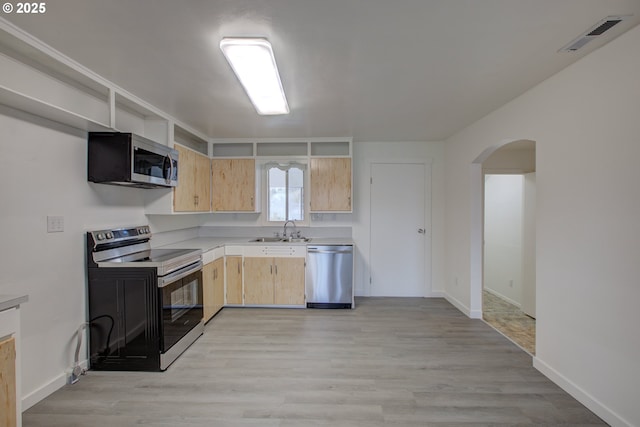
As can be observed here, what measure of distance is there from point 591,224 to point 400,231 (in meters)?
2.69

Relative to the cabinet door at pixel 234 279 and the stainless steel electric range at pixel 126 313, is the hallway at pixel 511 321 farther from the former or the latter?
the stainless steel electric range at pixel 126 313

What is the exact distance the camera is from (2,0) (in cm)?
149

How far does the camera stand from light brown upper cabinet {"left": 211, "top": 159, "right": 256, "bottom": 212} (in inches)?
171

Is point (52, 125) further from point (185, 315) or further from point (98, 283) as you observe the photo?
point (185, 315)

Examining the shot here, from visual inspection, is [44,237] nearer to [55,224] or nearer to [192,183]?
[55,224]

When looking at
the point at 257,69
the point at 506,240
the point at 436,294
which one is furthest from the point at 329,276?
the point at 506,240

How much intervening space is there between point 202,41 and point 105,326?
8.05ft

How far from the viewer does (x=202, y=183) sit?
13.3 ft

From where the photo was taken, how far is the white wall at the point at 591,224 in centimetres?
173

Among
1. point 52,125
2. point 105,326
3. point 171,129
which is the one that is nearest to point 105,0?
point 52,125

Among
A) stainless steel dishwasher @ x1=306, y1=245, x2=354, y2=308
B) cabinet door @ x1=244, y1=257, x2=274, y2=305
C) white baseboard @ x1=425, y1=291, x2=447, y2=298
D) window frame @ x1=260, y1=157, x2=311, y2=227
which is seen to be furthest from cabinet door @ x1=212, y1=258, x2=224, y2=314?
white baseboard @ x1=425, y1=291, x2=447, y2=298

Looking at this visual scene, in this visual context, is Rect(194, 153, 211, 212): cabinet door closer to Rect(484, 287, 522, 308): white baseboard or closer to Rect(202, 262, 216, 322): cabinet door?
Rect(202, 262, 216, 322): cabinet door

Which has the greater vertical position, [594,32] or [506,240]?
[594,32]

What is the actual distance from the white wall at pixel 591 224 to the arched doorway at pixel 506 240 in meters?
0.66
